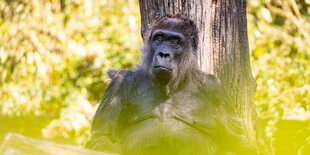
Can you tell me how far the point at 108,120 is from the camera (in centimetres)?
339

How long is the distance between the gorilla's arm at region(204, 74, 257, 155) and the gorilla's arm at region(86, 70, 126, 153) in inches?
28.8

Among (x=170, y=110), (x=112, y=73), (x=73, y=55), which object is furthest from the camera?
(x=73, y=55)

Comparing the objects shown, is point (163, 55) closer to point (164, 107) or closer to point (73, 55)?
point (164, 107)

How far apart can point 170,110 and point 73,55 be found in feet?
14.3

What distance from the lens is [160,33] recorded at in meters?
3.28

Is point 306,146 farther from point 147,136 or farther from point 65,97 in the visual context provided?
point 65,97

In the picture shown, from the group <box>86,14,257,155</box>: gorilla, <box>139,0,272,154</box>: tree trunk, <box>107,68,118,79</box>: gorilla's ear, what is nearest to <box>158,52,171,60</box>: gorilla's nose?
<box>86,14,257,155</box>: gorilla

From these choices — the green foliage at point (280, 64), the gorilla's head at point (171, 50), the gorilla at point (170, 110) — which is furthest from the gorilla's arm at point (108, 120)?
the green foliage at point (280, 64)

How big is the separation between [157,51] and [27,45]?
4.79 metres

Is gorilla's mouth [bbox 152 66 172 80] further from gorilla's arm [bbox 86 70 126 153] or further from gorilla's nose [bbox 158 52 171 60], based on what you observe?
gorilla's arm [bbox 86 70 126 153]

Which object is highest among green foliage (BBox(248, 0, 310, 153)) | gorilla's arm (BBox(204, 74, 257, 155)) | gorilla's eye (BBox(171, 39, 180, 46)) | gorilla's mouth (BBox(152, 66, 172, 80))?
green foliage (BBox(248, 0, 310, 153))

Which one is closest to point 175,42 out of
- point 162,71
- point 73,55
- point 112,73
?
point 162,71

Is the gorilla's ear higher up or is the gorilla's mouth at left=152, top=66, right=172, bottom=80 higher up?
the gorilla's ear

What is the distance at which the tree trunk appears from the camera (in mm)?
3979
